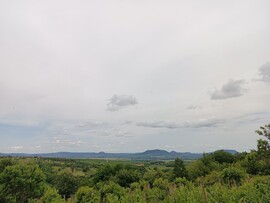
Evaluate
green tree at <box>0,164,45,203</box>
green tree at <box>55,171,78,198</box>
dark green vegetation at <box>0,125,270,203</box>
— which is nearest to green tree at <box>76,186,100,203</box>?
dark green vegetation at <box>0,125,270,203</box>

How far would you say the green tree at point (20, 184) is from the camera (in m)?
54.1

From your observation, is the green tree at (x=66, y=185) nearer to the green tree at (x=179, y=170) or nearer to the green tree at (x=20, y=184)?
the green tree at (x=20, y=184)

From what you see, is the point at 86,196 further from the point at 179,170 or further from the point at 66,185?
the point at 179,170

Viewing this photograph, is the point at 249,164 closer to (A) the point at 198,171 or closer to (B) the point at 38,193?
(A) the point at 198,171

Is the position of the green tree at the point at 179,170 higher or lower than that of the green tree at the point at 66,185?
higher

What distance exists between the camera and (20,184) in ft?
182

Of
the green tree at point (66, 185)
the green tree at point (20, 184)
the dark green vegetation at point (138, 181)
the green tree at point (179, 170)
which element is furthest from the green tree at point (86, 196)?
the green tree at point (179, 170)

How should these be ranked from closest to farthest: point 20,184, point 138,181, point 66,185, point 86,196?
point 86,196
point 20,184
point 138,181
point 66,185

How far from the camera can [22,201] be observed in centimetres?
5566

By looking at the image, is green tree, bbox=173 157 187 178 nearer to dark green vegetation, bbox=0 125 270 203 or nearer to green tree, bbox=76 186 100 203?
dark green vegetation, bbox=0 125 270 203

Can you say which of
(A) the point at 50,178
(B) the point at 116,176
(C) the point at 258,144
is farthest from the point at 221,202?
(A) the point at 50,178

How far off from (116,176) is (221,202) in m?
47.5

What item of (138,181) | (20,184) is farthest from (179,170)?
(20,184)

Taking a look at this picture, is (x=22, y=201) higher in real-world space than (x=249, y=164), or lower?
lower
